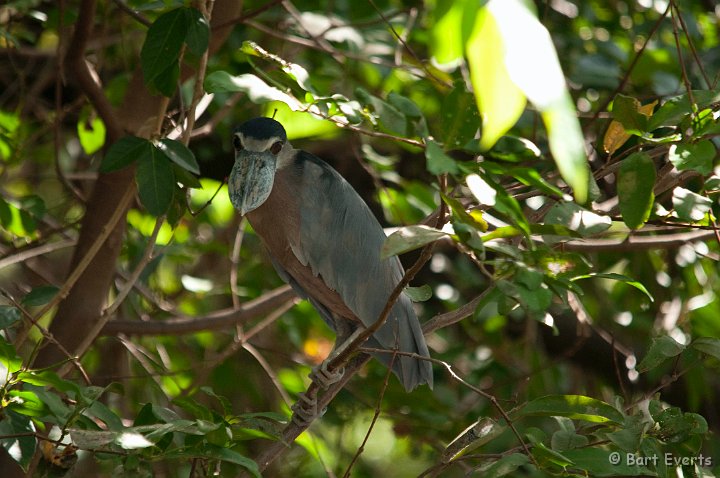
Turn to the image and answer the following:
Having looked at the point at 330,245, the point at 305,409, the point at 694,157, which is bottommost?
the point at 305,409

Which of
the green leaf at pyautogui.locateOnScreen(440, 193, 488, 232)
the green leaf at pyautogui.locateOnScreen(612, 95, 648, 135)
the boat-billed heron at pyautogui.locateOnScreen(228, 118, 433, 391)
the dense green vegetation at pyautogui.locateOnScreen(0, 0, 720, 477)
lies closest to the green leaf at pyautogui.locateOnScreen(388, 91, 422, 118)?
the dense green vegetation at pyautogui.locateOnScreen(0, 0, 720, 477)

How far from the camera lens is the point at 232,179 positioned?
2.16 metres

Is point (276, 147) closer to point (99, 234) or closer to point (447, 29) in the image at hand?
point (99, 234)

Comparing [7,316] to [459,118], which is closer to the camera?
[459,118]

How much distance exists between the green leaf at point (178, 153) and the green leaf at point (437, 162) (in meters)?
0.96

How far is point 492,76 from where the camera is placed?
0.63 m

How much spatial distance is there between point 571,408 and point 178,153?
3.35 ft

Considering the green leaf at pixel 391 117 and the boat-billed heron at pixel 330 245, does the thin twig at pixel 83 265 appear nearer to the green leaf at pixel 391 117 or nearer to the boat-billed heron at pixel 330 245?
the boat-billed heron at pixel 330 245

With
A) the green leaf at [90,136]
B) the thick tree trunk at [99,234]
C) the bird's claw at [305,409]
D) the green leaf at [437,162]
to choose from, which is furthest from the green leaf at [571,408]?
the green leaf at [90,136]

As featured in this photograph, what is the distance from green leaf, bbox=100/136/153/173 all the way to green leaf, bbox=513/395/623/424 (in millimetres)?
1011

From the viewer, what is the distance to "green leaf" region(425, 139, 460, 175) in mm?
961

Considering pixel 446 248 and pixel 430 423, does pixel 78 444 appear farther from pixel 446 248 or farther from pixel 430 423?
pixel 446 248

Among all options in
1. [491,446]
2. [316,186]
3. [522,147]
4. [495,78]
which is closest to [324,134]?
[316,186]

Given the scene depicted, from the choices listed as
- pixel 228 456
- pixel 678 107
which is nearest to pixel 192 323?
pixel 228 456
